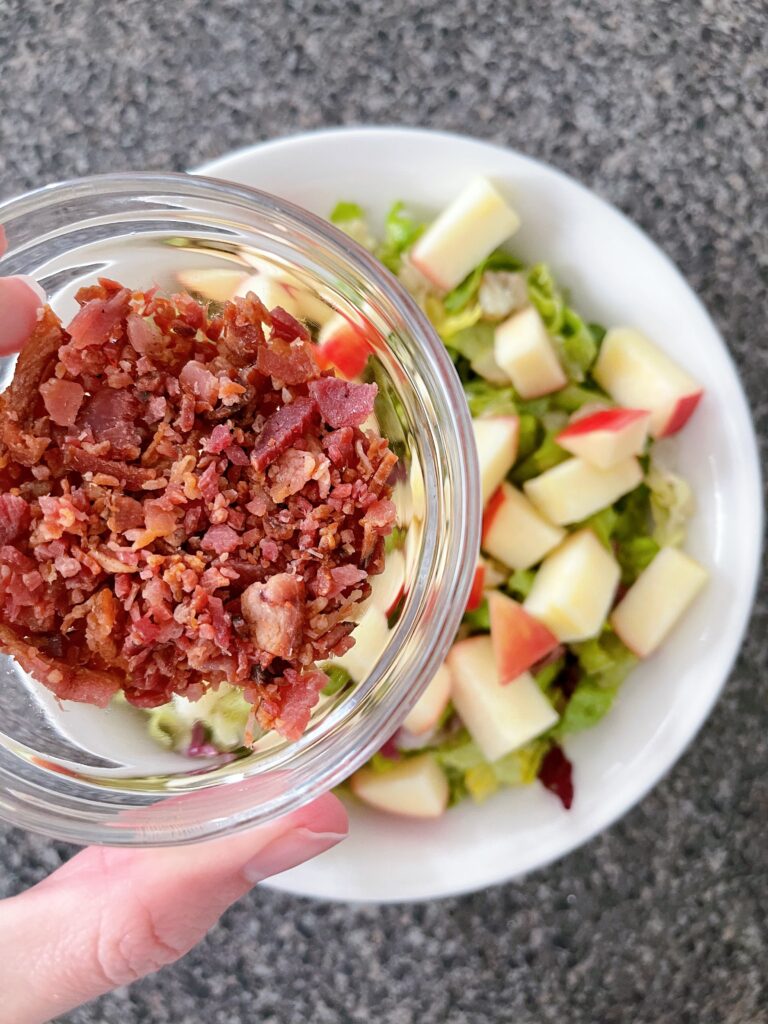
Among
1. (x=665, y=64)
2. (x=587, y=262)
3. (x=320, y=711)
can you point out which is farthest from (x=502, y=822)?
(x=665, y=64)

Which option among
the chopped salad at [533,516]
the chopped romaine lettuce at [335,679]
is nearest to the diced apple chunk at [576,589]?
the chopped salad at [533,516]

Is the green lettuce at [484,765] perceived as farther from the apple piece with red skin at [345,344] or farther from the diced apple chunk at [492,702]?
the apple piece with red skin at [345,344]

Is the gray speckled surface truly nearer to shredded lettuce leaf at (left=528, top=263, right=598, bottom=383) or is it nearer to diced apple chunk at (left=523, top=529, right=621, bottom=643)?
shredded lettuce leaf at (left=528, top=263, right=598, bottom=383)

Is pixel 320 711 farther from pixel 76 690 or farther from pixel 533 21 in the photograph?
pixel 533 21

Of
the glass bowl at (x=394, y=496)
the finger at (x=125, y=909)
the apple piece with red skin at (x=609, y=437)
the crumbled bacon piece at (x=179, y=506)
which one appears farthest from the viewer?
the apple piece with red skin at (x=609, y=437)

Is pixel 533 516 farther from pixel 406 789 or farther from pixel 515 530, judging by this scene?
pixel 406 789

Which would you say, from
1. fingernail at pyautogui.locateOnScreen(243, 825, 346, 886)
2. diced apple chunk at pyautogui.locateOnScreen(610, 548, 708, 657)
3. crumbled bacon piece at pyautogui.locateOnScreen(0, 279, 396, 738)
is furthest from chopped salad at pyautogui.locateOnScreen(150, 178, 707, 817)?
crumbled bacon piece at pyautogui.locateOnScreen(0, 279, 396, 738)

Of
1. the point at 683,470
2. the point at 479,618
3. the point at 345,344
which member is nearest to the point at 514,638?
the point at 479,618
